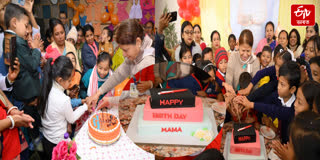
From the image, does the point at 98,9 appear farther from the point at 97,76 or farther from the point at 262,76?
the point at 262,76

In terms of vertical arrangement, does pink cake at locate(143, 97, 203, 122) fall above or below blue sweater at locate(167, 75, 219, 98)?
below

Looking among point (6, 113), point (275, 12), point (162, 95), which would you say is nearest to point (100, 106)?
point (162, 95)

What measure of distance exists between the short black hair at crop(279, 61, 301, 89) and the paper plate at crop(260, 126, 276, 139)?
0.36 m

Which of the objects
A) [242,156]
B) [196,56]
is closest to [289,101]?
[242,156]

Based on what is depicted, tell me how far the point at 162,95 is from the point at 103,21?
0.74m

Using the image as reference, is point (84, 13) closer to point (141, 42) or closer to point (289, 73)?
point (141, 42)

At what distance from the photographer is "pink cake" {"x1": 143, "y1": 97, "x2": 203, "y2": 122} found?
69.4 inches

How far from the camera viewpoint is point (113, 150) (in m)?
1.92

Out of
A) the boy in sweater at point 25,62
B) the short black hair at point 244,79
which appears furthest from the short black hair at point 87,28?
the short black hair at point 244,79

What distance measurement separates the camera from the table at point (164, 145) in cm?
179

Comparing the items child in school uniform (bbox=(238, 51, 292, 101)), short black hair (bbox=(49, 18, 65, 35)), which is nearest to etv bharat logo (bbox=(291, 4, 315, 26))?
child in school uniform (bbox=(238, 51, 292, 101))

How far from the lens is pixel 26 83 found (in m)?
2.07

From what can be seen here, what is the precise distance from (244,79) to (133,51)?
0.82 m

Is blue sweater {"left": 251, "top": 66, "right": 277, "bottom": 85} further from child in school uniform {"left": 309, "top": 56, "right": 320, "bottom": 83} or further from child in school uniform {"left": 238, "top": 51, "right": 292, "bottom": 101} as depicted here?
child in school uniform {"left": 309, "top": 56, "right": 320, "bottom": 83}
